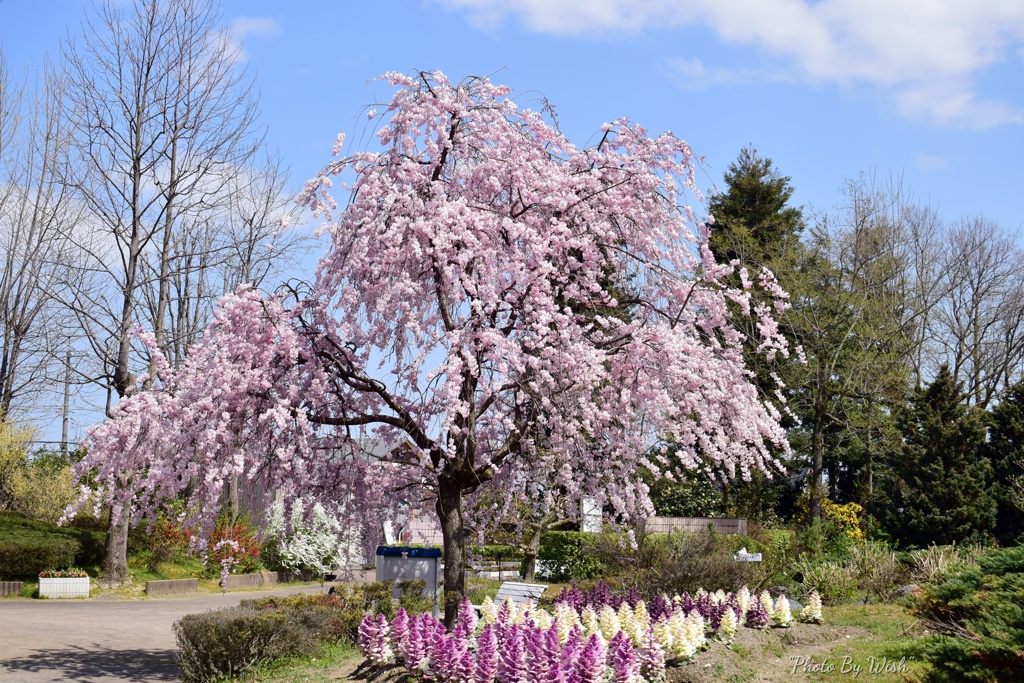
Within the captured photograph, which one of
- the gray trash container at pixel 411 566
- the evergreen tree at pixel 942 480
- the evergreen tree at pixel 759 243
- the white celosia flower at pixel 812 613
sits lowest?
the white celosia flower at pixel 812 613

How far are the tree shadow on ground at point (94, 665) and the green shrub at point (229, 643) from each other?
2.12ft

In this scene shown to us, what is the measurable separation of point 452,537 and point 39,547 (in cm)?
1276

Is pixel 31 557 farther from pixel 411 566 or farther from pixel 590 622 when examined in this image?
pixel 590 622

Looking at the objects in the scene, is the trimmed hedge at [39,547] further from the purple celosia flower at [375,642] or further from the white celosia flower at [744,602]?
the white celosia flower at [744,602]

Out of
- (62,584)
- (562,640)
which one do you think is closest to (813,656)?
(562,640)

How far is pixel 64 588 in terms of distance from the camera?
18.8 m

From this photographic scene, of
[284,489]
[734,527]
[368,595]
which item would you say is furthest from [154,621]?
[734,527]

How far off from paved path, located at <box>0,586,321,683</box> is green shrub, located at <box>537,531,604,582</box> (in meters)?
7.40

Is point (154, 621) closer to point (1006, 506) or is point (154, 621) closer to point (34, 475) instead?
point (34, 475)

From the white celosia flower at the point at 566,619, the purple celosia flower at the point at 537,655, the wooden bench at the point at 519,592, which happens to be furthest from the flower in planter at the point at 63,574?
the purple celosia flower at the point at 537,655

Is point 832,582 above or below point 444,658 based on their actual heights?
below

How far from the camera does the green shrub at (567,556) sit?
20844 mm

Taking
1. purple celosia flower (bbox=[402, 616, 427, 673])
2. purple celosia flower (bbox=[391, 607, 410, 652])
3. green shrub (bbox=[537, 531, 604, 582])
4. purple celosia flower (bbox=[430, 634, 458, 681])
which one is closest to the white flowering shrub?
green shrub (bbox=[537, 531, 604, 582])

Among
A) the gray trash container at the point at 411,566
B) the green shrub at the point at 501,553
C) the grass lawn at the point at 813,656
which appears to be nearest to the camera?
the grass lawn at the point at 813,656
